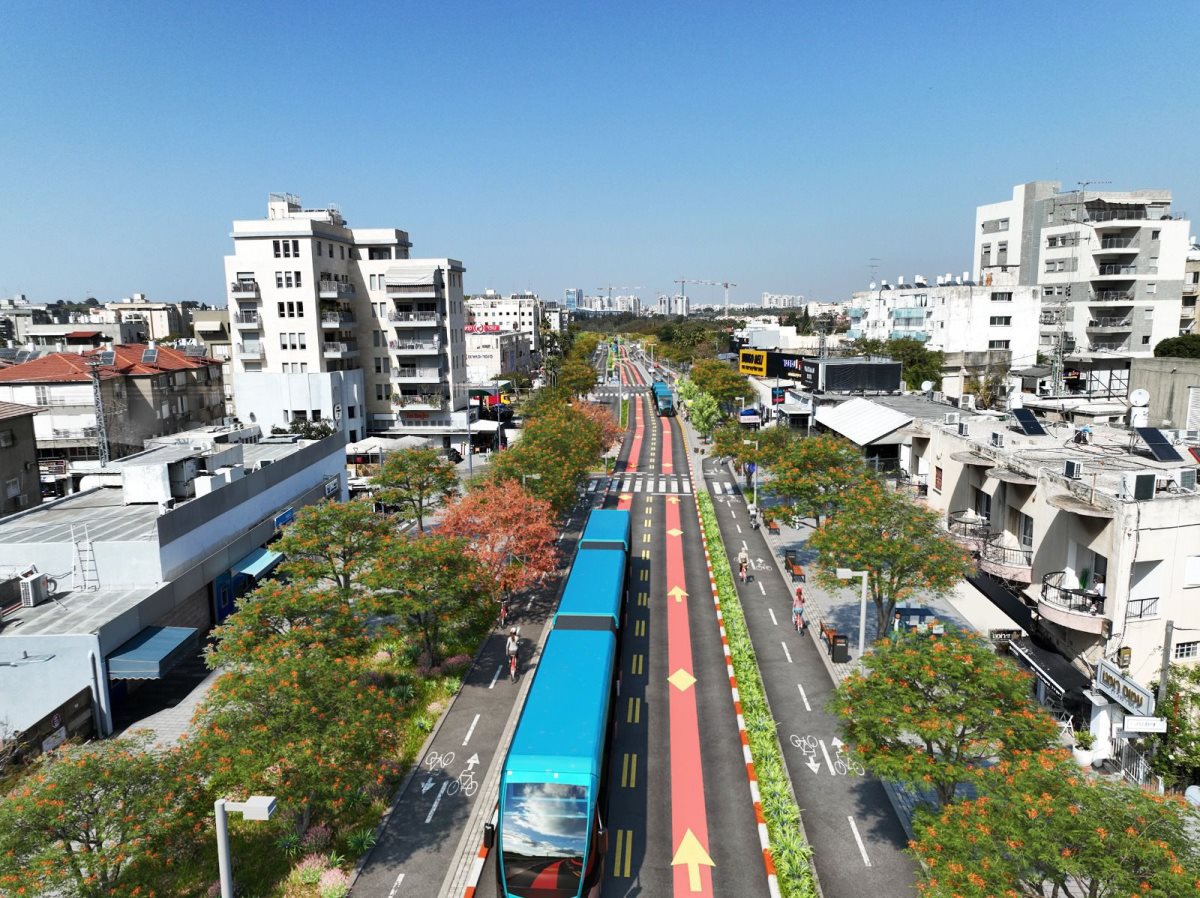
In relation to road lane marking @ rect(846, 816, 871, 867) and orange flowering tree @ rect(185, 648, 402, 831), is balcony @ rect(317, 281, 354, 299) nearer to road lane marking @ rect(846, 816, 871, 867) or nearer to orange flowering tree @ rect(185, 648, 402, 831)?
orange flowering tree @ rect(185, 648, 402, 831)

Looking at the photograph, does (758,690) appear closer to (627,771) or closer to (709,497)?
(627,771)

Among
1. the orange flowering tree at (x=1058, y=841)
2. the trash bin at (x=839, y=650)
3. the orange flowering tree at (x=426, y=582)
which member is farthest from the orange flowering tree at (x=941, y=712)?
the orange flowering tree at (x=426, y=582)

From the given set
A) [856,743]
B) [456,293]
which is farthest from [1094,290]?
[856,743]

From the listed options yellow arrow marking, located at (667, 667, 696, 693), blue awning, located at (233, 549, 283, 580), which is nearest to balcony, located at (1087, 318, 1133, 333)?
yellow arrow marking, located at (667, 667, 696, 693)

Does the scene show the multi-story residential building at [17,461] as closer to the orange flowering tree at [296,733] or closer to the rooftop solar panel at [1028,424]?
the orange flowering tree at [296,733]

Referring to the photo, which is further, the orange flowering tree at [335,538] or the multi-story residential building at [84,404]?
the multi-story residential building at [84,404]

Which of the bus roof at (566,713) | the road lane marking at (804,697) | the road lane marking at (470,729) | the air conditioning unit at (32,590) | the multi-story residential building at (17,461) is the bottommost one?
the road lane marking at (804,697)
